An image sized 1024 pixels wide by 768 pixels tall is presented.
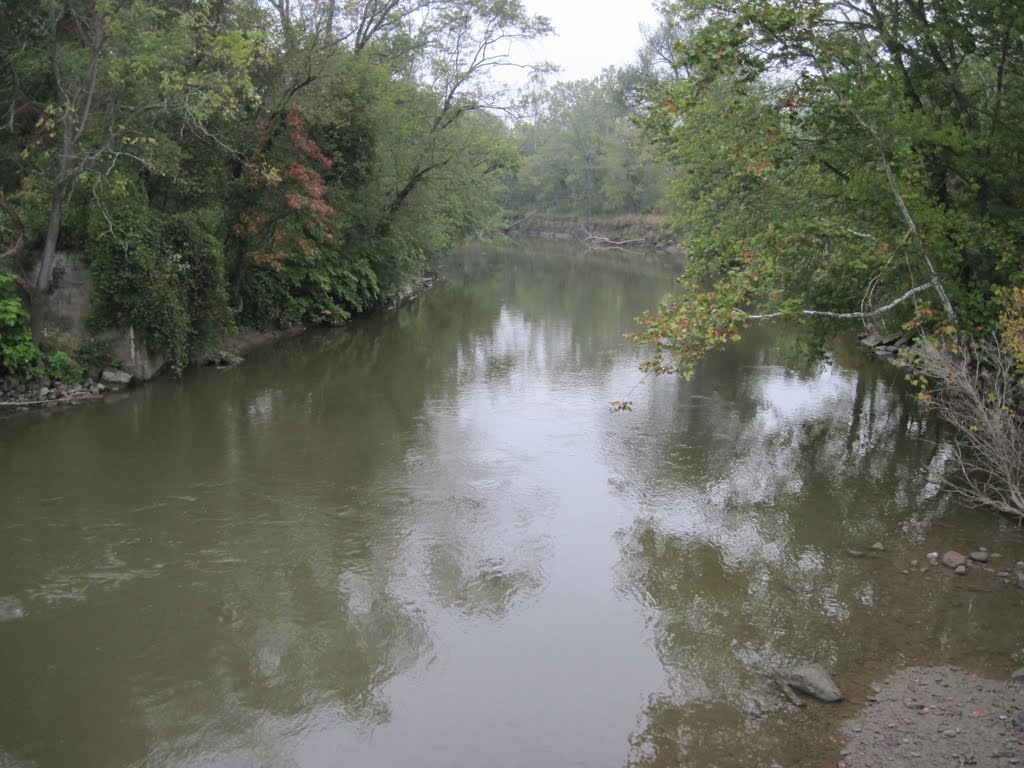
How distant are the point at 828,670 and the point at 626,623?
200 centimetres

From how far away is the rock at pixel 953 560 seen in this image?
31.3 feet

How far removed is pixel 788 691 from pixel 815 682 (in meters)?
0.25

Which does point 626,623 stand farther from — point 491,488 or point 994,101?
point 994,101

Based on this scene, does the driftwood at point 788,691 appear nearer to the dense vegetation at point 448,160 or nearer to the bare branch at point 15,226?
the dense vegetation at point 448,160

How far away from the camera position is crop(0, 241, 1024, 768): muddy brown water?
6863 mm

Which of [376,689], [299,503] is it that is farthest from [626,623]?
[299,503]

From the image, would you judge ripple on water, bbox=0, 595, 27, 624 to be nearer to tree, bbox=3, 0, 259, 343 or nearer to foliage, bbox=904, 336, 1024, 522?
tree, bbox=3, 0, 259, 343

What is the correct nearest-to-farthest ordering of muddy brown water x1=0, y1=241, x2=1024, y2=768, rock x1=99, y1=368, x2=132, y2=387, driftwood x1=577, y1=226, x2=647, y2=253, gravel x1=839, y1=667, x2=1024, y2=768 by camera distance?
gravel x1=839, y1=667, x2=1024, y2=768
muddy brown water x1=0, y1=241, x2=1024, y2=768
rock x1=99, y1=368, x2=132, y2=387
driftwood x1=577, y1=226, x2=647, y2=253

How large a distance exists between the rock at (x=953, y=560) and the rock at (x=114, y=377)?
1503cm

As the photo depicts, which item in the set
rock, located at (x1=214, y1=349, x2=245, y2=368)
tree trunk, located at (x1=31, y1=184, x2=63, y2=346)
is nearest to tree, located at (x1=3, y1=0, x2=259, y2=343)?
tree trunk, located at (x1=31, y1=184, x2=63, y2=346)

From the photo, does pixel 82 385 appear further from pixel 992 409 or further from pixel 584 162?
pixel 584 162

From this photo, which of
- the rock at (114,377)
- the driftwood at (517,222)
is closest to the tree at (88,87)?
the rock at (114,377)

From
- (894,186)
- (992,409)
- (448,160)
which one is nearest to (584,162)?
(448,160)

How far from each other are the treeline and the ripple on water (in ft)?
25.1
